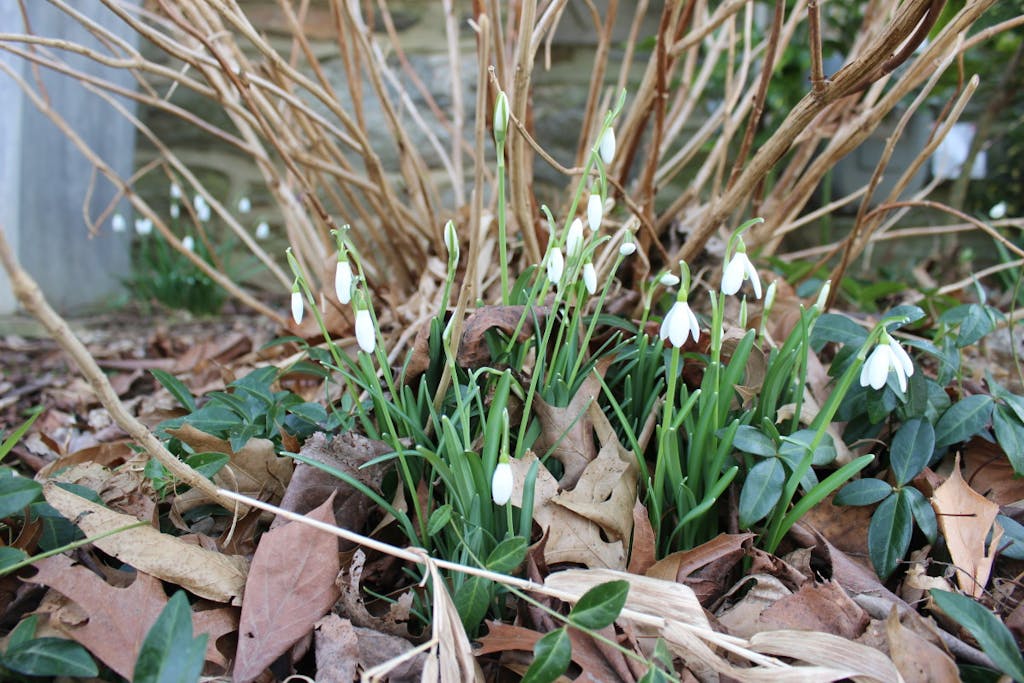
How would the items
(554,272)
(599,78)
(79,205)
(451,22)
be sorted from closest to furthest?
(554,272)
(599,78)
(451,22)
(79,205)

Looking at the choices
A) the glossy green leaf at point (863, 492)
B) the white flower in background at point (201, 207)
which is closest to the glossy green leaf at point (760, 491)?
the glossy green leaf at point (863, 492)

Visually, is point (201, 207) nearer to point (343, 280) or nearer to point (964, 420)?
point (343, 280)

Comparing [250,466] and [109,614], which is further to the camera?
[250,466]

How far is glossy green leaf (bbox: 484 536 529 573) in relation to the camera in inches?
27.4

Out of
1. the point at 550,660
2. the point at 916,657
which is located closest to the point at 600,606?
the point at 550,660

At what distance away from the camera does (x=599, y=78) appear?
1472 millimetres

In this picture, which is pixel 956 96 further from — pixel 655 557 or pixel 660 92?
pixel 655 557

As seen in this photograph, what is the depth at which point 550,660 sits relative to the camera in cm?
62

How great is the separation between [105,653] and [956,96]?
4.50ft

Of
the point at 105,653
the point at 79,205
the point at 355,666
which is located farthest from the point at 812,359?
the point at 79,205

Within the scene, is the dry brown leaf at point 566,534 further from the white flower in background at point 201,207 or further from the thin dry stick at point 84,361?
the white flower in background at point 201,207

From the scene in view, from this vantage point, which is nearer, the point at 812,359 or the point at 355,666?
the point at 355,666

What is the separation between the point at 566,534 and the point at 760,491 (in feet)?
0.75

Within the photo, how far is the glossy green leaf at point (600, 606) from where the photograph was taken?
633 mm
